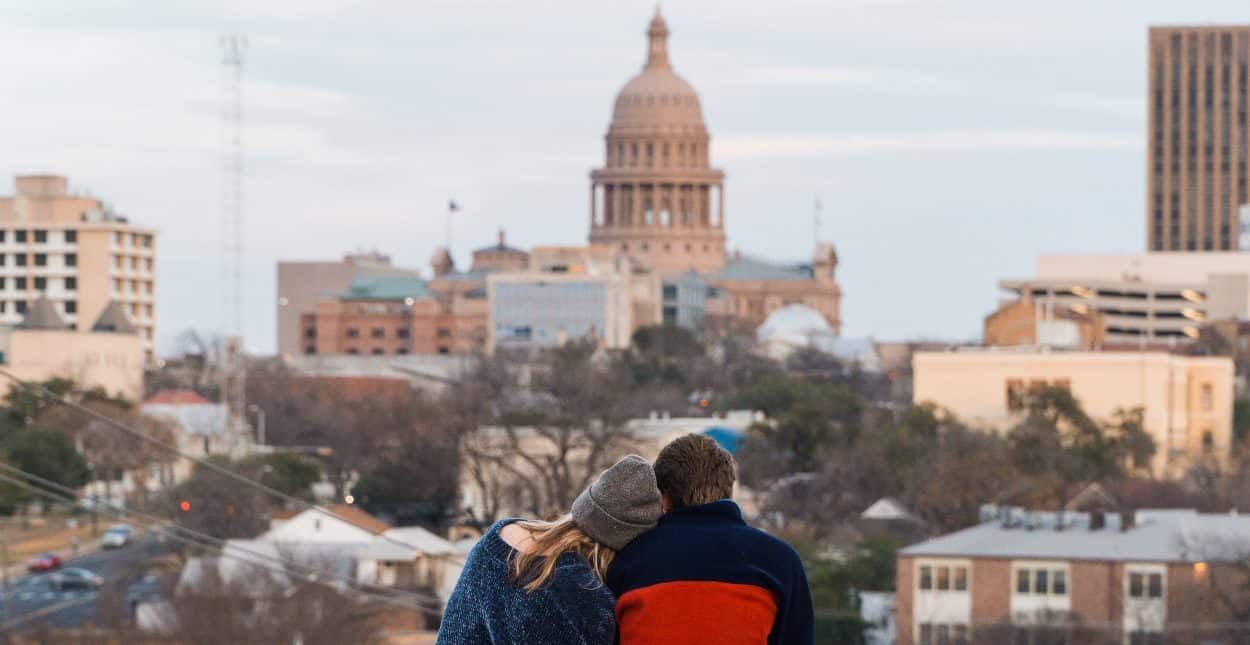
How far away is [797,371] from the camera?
138 metres

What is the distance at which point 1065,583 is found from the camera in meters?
46.5

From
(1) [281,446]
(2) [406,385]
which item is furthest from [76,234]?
(1) [281,446]

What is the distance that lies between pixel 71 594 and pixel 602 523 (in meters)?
42.6

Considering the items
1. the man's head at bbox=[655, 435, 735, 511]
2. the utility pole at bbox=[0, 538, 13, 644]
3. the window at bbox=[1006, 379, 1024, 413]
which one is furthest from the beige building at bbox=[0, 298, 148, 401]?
the man's head at bbox=[655, 435, 735, 511]

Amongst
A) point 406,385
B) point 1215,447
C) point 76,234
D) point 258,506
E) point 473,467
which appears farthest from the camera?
point 76,234

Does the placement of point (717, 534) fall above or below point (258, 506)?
above

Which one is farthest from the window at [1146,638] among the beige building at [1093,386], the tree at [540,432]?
the beige building at [1093,386]

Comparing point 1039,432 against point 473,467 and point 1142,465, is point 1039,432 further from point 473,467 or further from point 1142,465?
point 473,467

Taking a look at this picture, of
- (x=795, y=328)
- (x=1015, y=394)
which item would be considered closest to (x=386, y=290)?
(x=795, y=328)

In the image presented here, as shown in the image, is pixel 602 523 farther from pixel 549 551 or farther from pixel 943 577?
pixel 943 577

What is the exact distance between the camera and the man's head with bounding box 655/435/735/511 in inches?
279

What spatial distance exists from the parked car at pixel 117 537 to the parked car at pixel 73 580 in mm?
4377

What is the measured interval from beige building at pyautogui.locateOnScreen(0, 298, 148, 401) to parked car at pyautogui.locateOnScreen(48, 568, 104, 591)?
4560cm

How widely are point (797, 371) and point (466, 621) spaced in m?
131
